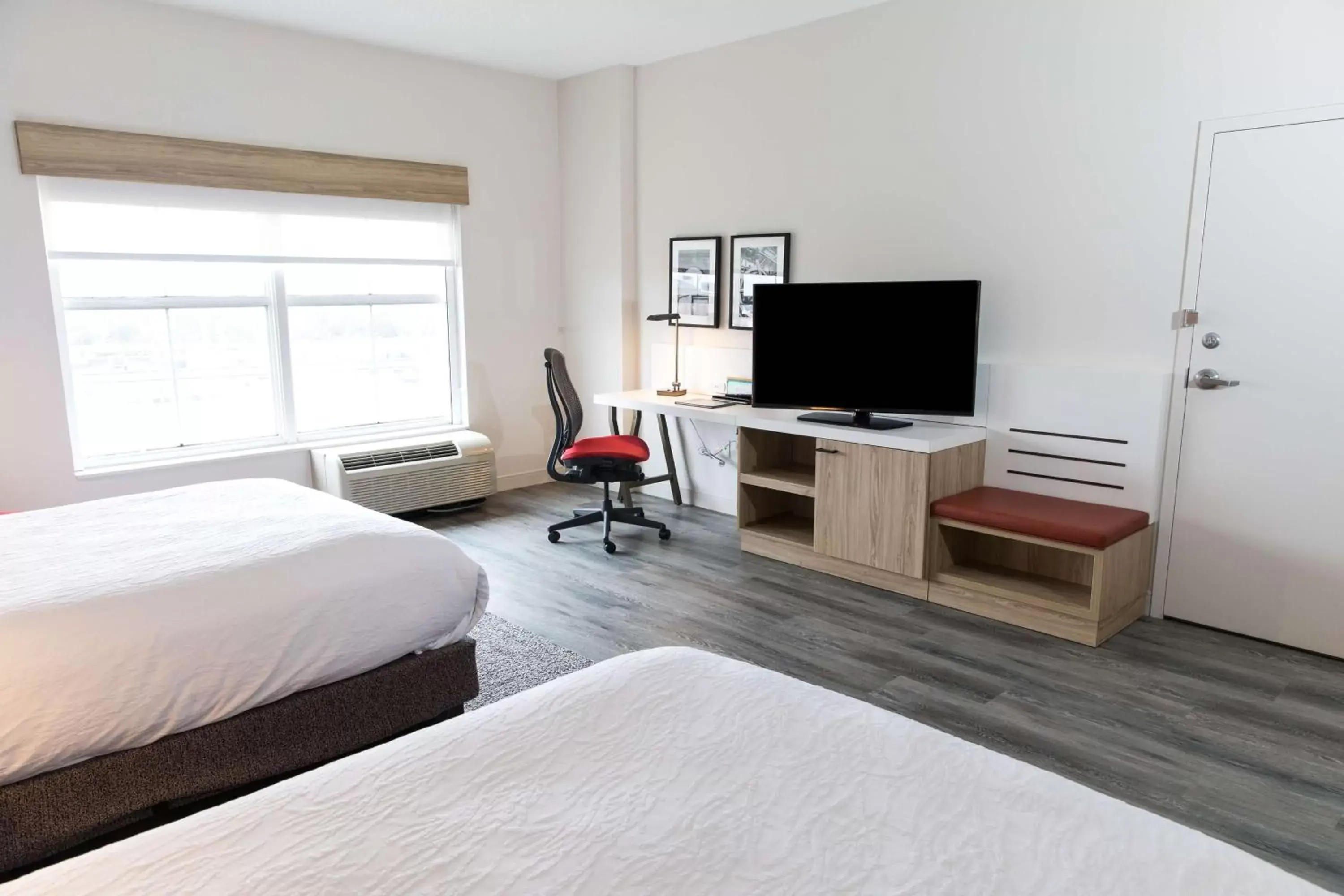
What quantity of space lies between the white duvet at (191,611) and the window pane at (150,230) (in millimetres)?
1876

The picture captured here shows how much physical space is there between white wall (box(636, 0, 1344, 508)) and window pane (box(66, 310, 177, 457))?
3.04 m

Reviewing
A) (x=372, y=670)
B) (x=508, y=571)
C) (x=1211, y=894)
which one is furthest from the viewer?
(x=508, y=571)

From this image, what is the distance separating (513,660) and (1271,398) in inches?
118

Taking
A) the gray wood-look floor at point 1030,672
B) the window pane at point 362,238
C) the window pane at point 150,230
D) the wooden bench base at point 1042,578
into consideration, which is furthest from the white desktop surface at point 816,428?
the window pane at point 150,230

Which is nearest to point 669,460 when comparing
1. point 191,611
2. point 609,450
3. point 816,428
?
point 609,450

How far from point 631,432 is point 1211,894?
186 inches

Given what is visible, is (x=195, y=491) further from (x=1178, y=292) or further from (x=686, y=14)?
(x=1178, y=292)

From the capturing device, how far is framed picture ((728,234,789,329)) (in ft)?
16.0

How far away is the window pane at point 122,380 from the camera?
4316mm

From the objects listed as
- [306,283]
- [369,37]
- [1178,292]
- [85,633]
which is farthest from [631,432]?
[85,633]

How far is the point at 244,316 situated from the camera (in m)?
4.81

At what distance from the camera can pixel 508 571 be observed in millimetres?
4266

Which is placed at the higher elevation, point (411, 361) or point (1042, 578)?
point (411, 361)

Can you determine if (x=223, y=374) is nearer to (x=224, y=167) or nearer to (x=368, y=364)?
(x=368, y=364)
